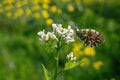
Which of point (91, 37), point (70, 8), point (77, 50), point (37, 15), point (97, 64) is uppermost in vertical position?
point (91, 37)

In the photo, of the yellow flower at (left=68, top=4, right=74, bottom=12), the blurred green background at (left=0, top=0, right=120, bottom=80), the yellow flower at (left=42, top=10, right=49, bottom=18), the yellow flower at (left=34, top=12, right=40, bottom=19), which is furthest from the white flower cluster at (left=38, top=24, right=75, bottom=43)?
the yellow flower at (left=68, top=4, right=74, bottom=12)

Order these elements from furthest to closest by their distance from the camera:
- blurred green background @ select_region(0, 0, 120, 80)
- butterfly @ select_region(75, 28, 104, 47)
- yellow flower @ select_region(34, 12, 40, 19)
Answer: yellow flower @ select_region(34, 12, 40, 19) < blurred green background @ select_region(0, 0, 120, 80) < butterfly @ select_region(75, 28, 104, 47)

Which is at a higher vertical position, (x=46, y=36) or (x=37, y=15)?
(x=46, y=36)

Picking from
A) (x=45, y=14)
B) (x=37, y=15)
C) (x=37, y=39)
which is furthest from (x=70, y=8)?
(x=45, y=14)

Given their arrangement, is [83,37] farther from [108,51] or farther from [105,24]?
[105,24]

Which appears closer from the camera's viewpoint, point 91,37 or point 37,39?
point 91,37

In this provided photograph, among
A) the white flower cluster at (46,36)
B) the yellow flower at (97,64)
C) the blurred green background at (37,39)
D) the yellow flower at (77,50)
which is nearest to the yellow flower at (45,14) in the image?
the blurred green background at (37,39)

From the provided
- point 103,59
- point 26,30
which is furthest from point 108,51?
point 26,30

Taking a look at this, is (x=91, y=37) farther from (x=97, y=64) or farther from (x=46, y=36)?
(x=97, y=64)

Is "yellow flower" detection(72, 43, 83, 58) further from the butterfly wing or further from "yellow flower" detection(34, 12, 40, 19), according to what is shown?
the butterfly wing
